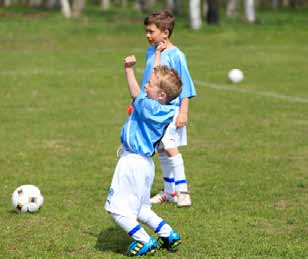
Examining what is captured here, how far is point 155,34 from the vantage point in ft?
27.7

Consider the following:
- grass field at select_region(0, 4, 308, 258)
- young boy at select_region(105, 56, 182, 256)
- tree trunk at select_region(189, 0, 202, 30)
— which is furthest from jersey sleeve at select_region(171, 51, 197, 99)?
tree trunk at select_region(189, 0, 202, 30)

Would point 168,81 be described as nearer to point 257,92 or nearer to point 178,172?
point 178,172

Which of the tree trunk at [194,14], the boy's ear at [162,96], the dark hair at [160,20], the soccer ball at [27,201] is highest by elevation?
the dark hair at [160,20]

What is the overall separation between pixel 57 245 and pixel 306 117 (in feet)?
28.3

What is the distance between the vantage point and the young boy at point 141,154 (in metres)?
6.77

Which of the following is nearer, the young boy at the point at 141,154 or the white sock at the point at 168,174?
the young boy at the point at 141,154

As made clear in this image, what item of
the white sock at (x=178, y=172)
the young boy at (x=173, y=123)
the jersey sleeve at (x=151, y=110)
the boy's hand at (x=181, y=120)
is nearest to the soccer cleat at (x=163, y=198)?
the young boy at (x=173, y=123)

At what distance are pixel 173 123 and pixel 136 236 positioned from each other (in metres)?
2.27

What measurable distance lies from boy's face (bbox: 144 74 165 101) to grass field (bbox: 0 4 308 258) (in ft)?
4.30

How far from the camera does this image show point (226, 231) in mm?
7789

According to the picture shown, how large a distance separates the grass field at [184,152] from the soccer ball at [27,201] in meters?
0.08

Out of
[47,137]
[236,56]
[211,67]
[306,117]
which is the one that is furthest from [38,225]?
[236,56]

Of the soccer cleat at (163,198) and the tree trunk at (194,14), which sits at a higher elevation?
the soccer cleat at (163,198)

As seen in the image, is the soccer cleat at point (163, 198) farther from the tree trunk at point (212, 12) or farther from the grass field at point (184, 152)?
the tree trunk at point (212, 12)
